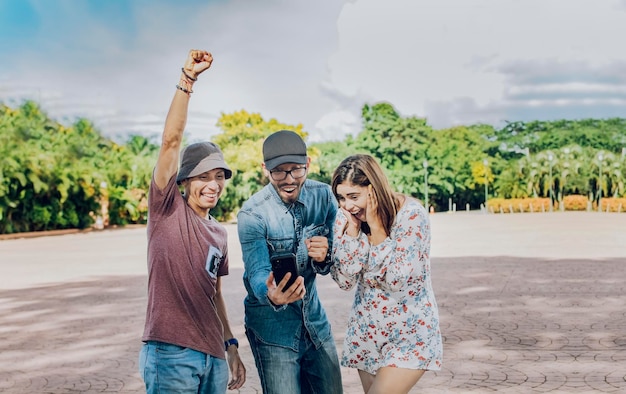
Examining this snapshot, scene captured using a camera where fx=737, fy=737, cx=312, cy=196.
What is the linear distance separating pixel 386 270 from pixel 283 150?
65 cm

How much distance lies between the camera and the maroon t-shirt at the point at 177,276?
280 centimetres

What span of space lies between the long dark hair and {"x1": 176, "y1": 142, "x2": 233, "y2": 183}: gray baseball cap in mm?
478

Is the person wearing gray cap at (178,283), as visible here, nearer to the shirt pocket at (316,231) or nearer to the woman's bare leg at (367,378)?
the shirt pocket at (316,231)

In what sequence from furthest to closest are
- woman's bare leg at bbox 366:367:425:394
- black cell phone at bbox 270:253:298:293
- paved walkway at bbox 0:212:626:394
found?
paved walkway at bbox 0:212:626:394, woman's bare leg at bbox 366:367:425:394, black cell phone at bbox 270:253:298:293

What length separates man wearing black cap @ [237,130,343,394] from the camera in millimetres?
3029

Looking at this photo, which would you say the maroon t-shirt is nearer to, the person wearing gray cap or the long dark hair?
the person wearing gray cap

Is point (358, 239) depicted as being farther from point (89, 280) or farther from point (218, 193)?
point (89, 280)

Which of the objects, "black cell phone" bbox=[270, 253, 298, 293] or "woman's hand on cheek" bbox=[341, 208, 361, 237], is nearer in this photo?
"black cell phone" bbox=[270, 253, 298, 293]

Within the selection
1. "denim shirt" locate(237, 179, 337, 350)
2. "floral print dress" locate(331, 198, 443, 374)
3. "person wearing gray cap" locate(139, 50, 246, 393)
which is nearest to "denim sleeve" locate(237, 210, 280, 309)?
"denim shirt" locate(237, 179, 337, 350)

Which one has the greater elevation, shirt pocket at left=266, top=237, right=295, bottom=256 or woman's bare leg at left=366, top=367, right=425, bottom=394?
shirt pocket at left=266, top=237, right=295, bottom=256

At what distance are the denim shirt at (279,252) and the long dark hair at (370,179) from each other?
248 mm

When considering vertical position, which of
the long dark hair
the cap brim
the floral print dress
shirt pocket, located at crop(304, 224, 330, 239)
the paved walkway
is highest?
the cap brim

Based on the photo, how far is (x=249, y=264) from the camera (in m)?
3.04

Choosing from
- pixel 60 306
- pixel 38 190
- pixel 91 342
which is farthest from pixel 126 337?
pixel 38 190
